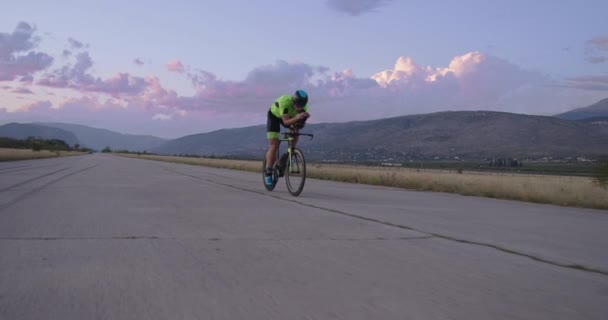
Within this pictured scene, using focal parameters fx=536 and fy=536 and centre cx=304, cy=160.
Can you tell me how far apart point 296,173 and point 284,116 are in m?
1.27

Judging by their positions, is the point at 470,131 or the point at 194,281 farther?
the point at 470,131

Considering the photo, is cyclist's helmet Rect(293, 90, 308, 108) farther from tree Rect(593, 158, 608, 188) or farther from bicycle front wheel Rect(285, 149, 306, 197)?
tree Rect(593, 158, 608, 188)

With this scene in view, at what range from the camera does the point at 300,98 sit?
1084cm

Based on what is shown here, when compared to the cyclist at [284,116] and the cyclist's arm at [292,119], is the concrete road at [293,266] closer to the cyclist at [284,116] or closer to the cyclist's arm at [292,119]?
the cyclist's arm at [292,119]

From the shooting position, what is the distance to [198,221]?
6.86 metres

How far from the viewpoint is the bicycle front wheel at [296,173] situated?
11234mm

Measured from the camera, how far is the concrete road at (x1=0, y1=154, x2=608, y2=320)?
3.19m

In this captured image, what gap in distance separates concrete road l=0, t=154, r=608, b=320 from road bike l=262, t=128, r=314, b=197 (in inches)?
138

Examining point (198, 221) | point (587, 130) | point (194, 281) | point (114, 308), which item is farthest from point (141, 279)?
point (587, 130)

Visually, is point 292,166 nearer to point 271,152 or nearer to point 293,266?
point 271,152

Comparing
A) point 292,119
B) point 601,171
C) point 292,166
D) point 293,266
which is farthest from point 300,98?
point 601,171

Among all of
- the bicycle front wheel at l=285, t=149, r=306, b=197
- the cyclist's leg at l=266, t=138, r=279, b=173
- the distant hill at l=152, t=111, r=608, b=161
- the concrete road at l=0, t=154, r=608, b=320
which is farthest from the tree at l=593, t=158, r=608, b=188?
the distant hill at l=152, t=111, r=608, b=161

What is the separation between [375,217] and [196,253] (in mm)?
3365

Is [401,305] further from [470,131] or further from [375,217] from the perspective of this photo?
[470,131]
